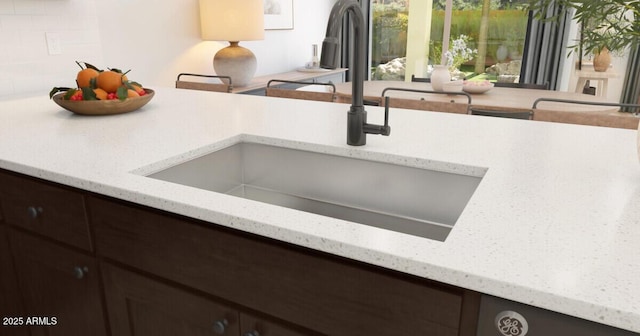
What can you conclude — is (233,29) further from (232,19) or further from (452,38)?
(452,38)

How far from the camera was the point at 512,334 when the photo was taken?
24.5 inches

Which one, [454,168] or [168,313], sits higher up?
[454,168]

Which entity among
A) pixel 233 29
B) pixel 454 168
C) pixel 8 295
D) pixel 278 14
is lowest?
pixel 8 295

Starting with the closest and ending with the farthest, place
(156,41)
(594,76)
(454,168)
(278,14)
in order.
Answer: (454,168) < (156,41) < (594,76) < (278,14)

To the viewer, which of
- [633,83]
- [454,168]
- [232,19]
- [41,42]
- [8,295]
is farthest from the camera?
[633,83]

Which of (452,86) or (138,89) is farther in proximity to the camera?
(452,86)

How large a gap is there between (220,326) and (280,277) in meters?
0.19

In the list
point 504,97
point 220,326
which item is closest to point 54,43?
point 220,326

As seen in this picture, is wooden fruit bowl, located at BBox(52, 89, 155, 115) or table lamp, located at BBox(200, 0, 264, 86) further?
table lamp, located at BBox(200, 0, 264, 86)

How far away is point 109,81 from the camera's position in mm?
1577

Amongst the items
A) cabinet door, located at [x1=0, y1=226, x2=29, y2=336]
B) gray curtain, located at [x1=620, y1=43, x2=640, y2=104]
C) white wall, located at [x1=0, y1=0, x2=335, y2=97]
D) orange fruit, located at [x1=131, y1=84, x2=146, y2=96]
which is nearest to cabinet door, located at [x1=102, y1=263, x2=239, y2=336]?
cabinet door, located at [x1=0, y1=226, x2=29, y2=336]

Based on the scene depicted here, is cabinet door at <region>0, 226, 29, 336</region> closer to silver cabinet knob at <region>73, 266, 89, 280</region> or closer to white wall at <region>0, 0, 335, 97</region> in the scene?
silver cabinet knob at <region>73, 266, 89, 280</region>

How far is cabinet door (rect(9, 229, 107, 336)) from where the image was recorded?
1093mm

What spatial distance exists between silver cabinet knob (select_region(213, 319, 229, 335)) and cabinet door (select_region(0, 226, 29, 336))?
0.73 metres
